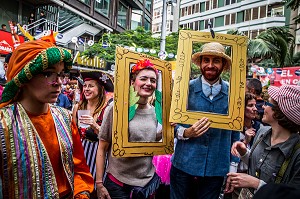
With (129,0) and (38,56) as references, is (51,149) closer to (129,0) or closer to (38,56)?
(38,56)

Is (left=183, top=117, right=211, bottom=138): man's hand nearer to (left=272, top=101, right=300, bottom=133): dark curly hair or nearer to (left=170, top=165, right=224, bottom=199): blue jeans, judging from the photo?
(left=170, top=165, right=224, bottom=199): blue jeans

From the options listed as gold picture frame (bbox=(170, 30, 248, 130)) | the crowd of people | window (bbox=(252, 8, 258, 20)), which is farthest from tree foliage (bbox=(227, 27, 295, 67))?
window (bbox=(252, 8, 258, 20))

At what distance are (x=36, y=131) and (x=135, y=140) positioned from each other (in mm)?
917

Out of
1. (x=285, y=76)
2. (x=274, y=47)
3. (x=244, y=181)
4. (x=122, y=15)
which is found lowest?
(x=244, y=181)

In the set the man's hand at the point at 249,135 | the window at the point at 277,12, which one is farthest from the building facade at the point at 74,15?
the window at the point at 277,12

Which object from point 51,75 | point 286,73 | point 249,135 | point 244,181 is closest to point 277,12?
point 286,73

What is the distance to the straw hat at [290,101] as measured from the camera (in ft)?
6.40

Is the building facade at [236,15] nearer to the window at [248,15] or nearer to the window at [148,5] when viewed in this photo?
the window at [248,15]

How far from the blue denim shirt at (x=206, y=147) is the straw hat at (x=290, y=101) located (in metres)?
0.57

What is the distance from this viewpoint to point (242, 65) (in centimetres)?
259

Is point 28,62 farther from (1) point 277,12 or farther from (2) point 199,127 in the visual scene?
(1) point 277,12

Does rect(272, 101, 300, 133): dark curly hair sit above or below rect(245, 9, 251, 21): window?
below

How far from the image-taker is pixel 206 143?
8.38 ft

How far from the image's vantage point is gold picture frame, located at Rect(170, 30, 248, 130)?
2463mm
